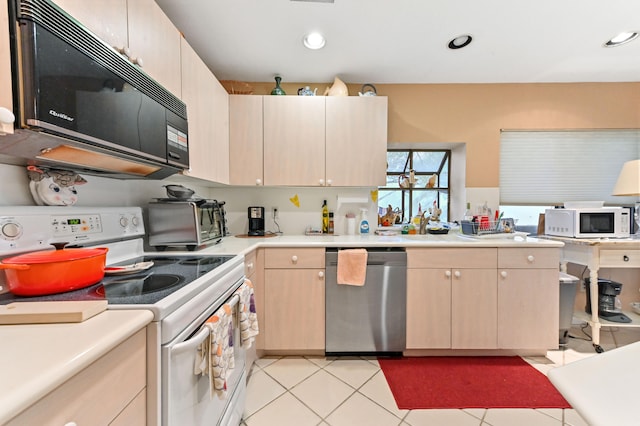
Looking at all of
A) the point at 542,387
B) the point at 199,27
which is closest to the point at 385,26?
the point at 199,27

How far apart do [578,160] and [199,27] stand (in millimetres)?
3483

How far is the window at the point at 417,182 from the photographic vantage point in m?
2.60

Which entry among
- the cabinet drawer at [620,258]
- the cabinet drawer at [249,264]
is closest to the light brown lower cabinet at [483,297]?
the cabinet drawer at [620,258]

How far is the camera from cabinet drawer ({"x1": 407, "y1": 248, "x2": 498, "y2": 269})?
72.5 inches

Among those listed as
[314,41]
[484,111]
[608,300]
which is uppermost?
[314,41]

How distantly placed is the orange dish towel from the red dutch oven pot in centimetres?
136

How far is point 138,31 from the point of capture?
1073 millimetres

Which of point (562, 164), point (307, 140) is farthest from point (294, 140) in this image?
point (562, 164)

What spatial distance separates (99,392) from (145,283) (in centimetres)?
44

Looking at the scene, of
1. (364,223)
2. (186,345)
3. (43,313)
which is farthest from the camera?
(364,223)

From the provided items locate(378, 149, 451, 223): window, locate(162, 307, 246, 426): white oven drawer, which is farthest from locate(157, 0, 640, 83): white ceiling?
locate(162, 307, 246, 426): white oven drawer

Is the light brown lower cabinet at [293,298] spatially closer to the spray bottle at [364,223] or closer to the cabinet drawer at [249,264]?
the cabinet drawer at [249,264]

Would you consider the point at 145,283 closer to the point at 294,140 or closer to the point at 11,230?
the point at 11,230

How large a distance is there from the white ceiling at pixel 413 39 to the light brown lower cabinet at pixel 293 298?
1.53 m
